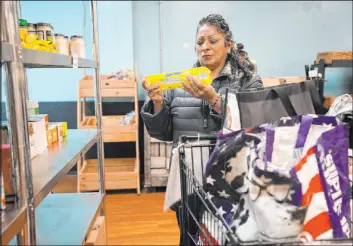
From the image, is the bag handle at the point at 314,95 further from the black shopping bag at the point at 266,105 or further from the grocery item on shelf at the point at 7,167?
the grocery item on shelf at the point at 7,167

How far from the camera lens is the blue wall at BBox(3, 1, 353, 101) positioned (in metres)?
3.95

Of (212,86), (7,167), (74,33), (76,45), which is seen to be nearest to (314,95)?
(212,86)

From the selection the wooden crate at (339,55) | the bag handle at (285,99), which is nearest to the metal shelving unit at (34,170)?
the bag handle at (285,99)

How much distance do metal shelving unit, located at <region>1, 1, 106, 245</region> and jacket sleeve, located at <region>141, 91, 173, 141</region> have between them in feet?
1.12

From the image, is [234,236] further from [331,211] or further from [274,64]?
[274,64]

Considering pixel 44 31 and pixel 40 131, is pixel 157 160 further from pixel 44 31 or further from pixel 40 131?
pixel 44 31

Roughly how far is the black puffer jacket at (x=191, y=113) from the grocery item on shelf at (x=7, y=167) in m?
0.74

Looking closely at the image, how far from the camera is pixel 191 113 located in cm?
157

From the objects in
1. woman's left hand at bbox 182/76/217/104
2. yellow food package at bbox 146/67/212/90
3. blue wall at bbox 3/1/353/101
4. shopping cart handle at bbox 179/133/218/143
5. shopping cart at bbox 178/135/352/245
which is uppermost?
blue wall at bbox 3/1/353/101

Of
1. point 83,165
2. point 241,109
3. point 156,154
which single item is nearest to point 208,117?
point 241,109

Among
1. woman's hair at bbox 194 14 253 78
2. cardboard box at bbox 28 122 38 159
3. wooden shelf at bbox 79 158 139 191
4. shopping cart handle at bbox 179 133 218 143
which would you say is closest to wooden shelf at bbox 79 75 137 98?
wooden shelf at bbox 79 158 139 191

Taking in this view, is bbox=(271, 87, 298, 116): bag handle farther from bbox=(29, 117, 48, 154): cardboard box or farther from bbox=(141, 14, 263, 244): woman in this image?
bbox=(29, 117, 48, 154): cardboard box

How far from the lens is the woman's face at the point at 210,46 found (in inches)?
59.9

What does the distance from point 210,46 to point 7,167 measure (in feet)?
3.26
